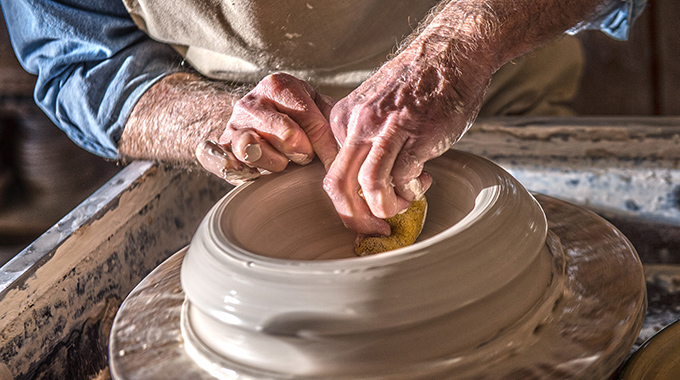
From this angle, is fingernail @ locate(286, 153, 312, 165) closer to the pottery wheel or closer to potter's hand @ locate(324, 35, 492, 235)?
potter's hand @ locate(324, 35, 492, 235)

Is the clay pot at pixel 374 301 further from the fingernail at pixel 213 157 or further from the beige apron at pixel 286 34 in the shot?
the beige apron at pixel 286 34

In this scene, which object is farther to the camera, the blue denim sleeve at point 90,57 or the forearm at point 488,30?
the blue denim sleeve at point 90,57

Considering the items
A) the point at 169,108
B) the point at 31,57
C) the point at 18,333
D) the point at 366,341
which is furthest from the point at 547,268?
the point at 31,57

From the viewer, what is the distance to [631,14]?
4.05 feet

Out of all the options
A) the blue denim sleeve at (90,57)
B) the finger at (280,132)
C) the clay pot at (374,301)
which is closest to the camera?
the clay pot at (374,301)

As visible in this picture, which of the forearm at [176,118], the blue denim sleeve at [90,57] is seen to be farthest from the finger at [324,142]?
the blue denim sleeve at [90,57]

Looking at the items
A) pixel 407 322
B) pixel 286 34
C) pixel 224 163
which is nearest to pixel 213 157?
pixel 224 163

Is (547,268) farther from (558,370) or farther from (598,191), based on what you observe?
(598,191)

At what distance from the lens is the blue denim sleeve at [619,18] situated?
122 cm

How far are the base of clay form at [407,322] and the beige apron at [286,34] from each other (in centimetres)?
60

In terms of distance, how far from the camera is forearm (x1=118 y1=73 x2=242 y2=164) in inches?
43.9

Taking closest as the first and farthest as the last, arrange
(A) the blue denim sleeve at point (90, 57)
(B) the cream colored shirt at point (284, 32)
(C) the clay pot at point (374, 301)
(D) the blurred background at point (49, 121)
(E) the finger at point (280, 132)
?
1. (C) the clay pot at point (374, 301)
2. (E) the finger at point (280, 132)
3. (B) the cream colored shirt at point (284, 32)
4. (A) the blue denim sleeve at point (90, 57)
5. (D) the blurred background at point (49, 121)

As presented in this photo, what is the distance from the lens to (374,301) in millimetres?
536

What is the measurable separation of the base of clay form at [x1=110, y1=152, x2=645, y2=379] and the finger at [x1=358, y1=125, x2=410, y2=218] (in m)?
0.10
